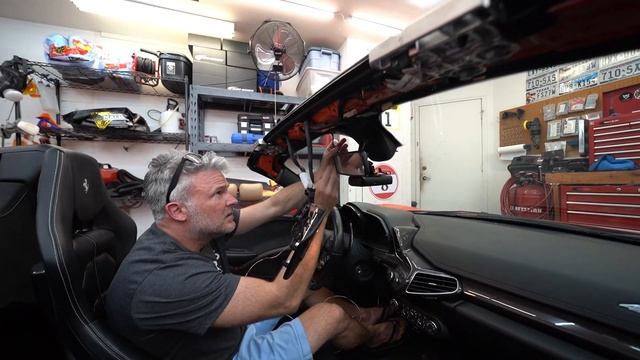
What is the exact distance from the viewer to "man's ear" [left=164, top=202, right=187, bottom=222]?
1020 mm

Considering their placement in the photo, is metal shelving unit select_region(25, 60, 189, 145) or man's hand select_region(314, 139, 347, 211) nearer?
man's hand select_region(314, 139, 347, 211)

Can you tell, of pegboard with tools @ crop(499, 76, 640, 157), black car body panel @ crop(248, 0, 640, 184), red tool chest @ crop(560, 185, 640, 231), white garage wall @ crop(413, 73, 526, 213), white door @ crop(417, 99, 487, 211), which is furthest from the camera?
white door @ crop(417, 99, 487, 211)

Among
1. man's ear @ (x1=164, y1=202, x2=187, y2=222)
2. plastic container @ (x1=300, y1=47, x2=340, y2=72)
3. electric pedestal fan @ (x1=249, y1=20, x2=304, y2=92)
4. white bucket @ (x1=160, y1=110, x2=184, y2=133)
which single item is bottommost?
man's ear @ (x1=164, y1=202, x2=187, y2=222)

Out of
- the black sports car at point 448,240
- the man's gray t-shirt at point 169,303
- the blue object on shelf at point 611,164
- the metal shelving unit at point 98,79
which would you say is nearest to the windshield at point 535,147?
the blue object on shelf at point 611,164

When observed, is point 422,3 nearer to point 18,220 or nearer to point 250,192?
point 250,192

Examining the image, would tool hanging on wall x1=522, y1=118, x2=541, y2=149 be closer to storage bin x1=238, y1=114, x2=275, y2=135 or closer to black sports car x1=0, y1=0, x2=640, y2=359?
black sports car x1=0, y1=0, x2=640, y2=359

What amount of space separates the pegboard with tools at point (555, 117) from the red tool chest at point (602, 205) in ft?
1.10

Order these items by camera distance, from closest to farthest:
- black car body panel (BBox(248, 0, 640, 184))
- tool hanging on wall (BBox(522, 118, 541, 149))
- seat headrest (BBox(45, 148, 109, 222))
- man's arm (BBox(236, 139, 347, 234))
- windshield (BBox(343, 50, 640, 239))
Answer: black car body panel (BBox(248, 0, 640, 184)) < seat headrest (BBox(45, 148, 109, 222)) < man's arm (BBox(236, 139, 347, 234)) < windshield (BBox(343, 50, 640, 239)) < tool hanging on wall (BBox(522, 118, 541, 149))

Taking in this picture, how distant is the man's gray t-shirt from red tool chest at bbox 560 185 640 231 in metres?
1.93

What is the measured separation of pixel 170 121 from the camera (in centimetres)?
284

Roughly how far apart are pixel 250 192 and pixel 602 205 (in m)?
2.63

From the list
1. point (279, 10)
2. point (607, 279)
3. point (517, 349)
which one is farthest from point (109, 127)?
point (607, 279)

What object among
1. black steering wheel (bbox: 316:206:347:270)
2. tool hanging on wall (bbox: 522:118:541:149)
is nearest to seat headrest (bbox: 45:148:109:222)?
black steering wheel (bbox: 316:206:347:270)

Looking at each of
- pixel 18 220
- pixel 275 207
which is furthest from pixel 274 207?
pixel 18 220
